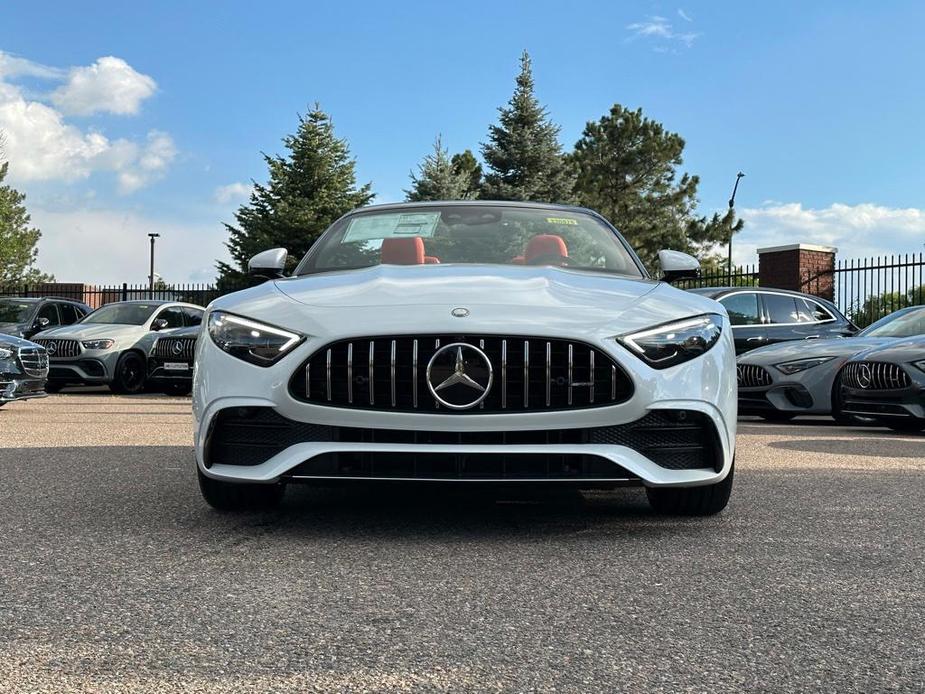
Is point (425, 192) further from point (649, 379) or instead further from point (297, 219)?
point (649, 379)

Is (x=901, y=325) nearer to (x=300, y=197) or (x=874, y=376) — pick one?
(x=874, y=376)

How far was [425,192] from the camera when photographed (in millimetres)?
35312

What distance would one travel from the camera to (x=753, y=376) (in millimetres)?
10773

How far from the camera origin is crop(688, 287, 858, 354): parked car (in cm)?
1282

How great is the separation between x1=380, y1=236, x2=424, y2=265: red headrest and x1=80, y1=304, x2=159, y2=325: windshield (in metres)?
11.7

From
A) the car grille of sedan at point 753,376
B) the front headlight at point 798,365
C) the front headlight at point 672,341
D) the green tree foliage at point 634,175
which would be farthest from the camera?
the green tree foliage at point 634,175

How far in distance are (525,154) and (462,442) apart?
32022 mm

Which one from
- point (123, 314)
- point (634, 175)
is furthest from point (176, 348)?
point (634, 175)

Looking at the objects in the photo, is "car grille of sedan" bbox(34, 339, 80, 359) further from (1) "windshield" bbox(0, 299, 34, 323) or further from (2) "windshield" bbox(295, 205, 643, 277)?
(2) "windshield" bbox(295, 205, 643, 277)

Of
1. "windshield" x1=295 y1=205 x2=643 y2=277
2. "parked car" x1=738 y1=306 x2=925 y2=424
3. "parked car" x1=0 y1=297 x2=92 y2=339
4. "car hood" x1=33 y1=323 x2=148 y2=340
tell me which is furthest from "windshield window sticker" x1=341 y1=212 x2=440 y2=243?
"parked car" x1=0 y1=297 x2=92 y2=339

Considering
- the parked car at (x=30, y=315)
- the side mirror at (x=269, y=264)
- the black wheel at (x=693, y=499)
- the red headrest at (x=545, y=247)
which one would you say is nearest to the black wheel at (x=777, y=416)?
the red headrest at (x=545, y=247)

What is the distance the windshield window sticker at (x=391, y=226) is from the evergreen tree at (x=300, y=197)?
30.2 metres

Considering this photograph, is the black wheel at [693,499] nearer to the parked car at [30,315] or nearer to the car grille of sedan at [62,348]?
the car grille of sedan at [62,348]

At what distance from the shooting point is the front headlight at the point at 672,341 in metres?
3.71
